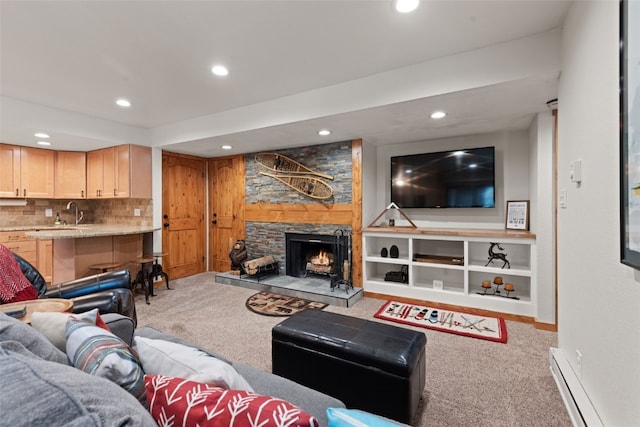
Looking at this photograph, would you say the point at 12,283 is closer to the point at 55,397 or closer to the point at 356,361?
the point at 55,397

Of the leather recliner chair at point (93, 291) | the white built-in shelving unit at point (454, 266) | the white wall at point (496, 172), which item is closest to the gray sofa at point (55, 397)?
the leather recliner chair at point (93, 291)

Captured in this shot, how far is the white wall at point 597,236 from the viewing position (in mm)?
1238

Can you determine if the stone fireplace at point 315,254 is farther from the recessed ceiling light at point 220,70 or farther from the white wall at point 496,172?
the recessed ceiling light at point 220,70

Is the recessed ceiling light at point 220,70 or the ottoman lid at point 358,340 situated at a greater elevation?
the recessed ceiling light at point 220,70

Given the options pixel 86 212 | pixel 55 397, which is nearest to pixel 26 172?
pixel 86 212

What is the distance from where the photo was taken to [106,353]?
86 centimetres

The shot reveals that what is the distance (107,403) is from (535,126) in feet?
13.2

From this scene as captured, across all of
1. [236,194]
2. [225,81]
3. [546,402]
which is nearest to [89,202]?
[236,194]

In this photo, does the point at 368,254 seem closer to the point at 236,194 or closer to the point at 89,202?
the point at 236,194

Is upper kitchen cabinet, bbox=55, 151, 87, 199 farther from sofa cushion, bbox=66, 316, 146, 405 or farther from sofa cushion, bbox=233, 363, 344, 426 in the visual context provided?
sofa cushion, bbox=233, 363, 344, 426

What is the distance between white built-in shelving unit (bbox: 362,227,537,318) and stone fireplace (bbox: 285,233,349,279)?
0.38 m

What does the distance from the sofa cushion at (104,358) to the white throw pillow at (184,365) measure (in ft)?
0.15

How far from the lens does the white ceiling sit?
75.9 inches

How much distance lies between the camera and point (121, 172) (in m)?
4.46
